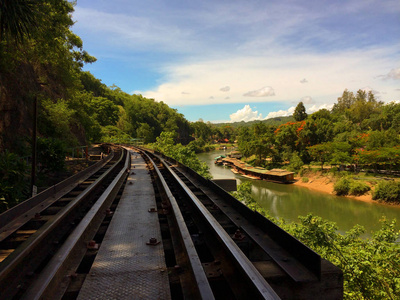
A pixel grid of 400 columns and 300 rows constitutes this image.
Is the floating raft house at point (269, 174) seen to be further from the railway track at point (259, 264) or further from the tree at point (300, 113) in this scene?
the railway track at point (259, 264)

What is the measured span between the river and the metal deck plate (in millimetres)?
24440

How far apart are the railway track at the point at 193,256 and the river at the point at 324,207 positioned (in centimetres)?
2429

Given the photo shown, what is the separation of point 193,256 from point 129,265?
877 mm

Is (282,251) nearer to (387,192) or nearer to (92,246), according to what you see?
(92,246)

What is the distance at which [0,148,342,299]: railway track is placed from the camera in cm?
207

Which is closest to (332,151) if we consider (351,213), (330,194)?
(330,194)

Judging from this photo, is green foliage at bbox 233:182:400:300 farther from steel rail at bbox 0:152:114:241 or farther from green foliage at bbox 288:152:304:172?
green foliage at bbox 288:152:304:172

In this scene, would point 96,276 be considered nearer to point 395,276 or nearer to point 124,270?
point 124,270

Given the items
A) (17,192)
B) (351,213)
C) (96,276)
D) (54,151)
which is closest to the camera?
(96,276)

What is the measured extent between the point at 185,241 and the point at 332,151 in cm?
4900

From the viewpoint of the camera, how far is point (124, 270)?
2.78 metres

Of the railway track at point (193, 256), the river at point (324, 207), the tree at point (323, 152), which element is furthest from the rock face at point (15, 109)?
the tree at point (323, 152)

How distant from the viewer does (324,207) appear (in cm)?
3039

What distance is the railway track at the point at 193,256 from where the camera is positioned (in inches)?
81.6
